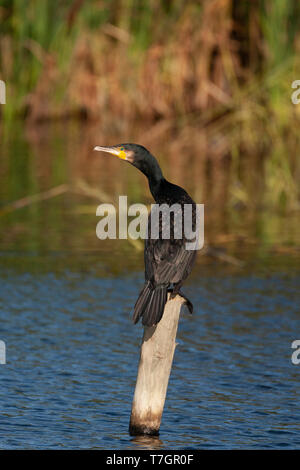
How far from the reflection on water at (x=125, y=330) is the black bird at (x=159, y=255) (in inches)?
30.6

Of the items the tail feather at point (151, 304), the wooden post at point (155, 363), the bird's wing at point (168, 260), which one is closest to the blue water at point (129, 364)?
the wooden post at point (155, 363)

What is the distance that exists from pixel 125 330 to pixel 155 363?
2615 millimetres

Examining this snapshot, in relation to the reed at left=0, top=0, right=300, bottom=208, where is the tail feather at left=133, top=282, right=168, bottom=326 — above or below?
below

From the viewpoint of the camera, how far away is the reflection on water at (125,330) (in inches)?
256

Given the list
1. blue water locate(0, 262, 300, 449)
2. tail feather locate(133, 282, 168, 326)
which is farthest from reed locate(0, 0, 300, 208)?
tail feather locate(133, 282, 168, 326)

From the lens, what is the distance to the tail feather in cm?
588

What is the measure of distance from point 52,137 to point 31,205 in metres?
7.53

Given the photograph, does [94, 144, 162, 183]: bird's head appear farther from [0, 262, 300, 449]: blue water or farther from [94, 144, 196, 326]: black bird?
[0, 262, 300, 449]: blue water

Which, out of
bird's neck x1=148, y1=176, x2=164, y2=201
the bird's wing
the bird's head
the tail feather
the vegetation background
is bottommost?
the tail feather

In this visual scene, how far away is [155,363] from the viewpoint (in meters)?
6.00


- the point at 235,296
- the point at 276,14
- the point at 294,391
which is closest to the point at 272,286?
the point at 235,296

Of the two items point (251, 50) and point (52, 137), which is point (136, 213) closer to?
point (251, 50)

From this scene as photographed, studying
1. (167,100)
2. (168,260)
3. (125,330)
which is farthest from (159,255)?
(167,100)
